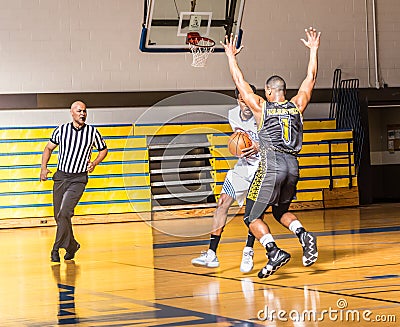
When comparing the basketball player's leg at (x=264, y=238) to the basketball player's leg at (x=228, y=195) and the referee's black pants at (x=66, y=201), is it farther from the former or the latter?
the referee's black pants at (x=66, y=201)

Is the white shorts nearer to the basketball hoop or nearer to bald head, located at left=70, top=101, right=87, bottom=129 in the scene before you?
bald head, located at left=70, top=101, right=87, bottom=129

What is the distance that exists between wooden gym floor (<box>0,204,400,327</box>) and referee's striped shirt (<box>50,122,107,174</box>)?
1.29m

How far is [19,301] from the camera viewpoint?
8523 millimetres

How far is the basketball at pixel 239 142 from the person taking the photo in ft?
32.9

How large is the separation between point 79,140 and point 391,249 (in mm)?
4431

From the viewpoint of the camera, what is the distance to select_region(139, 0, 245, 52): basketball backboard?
1797 centimetres

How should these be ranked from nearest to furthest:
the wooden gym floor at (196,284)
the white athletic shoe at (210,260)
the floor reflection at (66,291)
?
the wooden gym floor at (196,284) → the floor reflection at (66,291) → the white athletic shoe at (210,260)

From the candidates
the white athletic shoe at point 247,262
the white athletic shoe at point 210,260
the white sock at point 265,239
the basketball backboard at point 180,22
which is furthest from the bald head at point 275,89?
the basketball backboard at point 180,22

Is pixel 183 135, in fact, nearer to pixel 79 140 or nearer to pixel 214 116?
pixel 214 116

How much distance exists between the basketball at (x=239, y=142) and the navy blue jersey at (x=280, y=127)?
73cm

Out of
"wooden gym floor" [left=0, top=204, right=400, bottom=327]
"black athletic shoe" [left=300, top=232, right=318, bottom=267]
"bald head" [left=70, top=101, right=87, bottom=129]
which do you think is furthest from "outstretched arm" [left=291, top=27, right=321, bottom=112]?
"bald head" [left=70, top=101, right=87, bottom=129]

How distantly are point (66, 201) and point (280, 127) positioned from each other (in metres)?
4.07

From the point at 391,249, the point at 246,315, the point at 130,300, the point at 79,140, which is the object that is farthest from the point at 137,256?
the point at 246,315

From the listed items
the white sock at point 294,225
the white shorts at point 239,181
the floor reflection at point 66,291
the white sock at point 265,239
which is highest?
the white shorts at point 239,181
